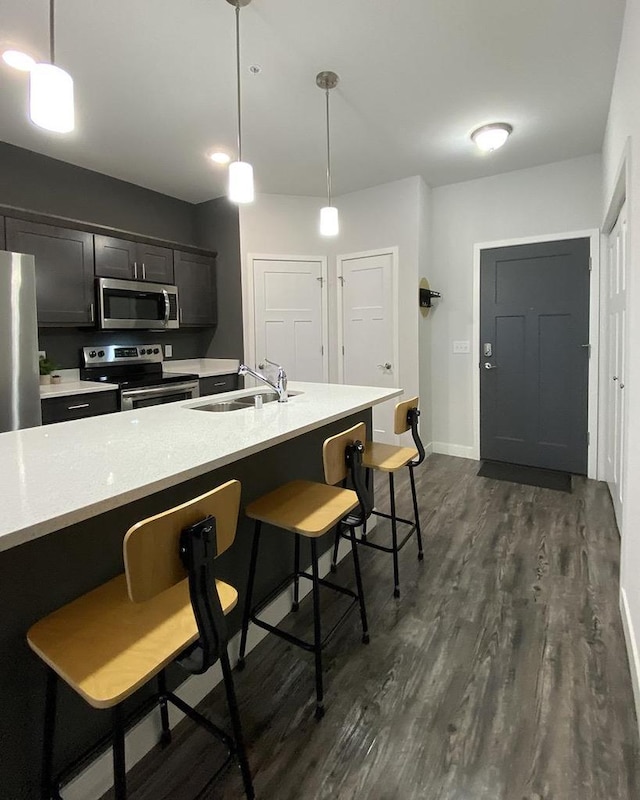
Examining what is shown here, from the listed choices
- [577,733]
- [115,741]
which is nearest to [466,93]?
[577,733]

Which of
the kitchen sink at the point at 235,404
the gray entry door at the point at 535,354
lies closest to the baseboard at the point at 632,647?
the kitchen sink at the point at 235,404

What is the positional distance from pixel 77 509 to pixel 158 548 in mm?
190

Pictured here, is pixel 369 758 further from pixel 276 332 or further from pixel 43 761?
pixel 276 332

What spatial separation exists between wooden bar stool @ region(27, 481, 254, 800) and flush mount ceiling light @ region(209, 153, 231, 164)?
3.32 m

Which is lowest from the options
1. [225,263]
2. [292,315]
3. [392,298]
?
[292,315]

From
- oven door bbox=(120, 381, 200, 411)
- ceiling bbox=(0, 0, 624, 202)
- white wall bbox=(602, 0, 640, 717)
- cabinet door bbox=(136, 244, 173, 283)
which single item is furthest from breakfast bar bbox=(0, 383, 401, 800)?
cabinet door bbox=(136, 244, 173, 283)

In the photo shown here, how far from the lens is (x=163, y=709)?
141 cm

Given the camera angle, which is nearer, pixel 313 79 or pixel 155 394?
pixel 313 79

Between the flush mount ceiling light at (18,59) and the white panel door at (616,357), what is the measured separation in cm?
332

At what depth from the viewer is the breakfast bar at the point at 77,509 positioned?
1.02 metres

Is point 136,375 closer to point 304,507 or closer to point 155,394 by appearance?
point 155,394

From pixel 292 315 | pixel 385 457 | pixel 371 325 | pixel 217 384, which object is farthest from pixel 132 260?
pixel 385 457

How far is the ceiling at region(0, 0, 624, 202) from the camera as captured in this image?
6.86ft

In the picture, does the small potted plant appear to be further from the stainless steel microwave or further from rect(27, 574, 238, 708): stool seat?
rect(27, 574, 238, 708): stool seat
